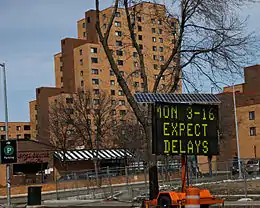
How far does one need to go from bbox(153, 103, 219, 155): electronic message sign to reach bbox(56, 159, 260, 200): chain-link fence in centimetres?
1534

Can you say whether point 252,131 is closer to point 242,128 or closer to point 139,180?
point 242,128

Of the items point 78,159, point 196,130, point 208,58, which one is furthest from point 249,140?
point 196,130

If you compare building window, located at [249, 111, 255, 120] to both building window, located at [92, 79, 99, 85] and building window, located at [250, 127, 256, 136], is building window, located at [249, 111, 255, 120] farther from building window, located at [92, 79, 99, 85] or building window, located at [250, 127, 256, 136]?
building window, located at [92, 79, 99, 85]

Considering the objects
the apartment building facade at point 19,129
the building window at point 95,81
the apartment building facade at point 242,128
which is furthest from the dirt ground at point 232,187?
the apartment building facade at point 19,129

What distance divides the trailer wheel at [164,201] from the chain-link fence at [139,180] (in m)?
14.1

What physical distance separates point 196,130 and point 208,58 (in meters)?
7.45

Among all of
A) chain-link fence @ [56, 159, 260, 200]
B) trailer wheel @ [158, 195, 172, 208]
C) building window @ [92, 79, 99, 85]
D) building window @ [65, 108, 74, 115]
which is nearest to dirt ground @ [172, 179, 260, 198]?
chain-link fence @ [56, 159, 260, 200]

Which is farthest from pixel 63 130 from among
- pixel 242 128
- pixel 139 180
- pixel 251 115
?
pixel 139 180

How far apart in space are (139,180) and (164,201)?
18780 mm

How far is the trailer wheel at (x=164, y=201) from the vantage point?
1622cm

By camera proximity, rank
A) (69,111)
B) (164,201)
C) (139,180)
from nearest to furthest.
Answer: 1. (164,201)
2. (139,180)
3. (69,111)

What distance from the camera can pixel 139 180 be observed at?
35.2 meters

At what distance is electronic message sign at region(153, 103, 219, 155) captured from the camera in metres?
15.4

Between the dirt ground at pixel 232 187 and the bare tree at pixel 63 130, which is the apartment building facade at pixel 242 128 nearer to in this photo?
→ the bare tree at pixel 63 130
